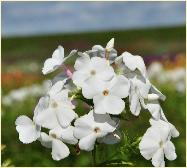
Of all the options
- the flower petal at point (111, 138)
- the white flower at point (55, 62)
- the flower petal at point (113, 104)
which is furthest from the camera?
the white flower at point (55, 62)

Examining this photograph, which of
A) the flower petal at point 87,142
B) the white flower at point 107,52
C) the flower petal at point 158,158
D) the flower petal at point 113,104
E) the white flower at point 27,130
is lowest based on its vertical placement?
the flower petal at point 158,158

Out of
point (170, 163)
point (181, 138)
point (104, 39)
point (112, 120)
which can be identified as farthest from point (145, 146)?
point (104, 39)

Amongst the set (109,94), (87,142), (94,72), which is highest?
(94,72)

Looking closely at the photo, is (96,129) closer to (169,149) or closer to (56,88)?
(56,88)

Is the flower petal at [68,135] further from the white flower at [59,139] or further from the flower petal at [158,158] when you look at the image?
the flower petal at [158,158]

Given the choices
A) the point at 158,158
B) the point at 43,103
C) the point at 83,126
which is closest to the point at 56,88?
the point at 43,103

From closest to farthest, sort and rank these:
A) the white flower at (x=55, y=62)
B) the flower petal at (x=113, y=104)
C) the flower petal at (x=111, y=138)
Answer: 1. the flower petal at (x=113, y=104)
2. the flower petal at (x=111, y=138)
3. the white flower at (x=55, y=62)

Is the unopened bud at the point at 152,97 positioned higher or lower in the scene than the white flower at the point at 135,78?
lower

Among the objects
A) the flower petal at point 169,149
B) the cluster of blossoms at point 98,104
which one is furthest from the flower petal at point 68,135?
the flower petal at point 169,149
